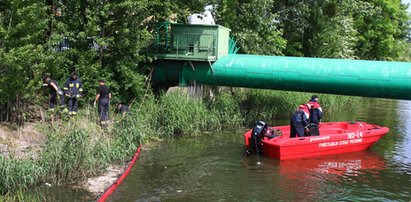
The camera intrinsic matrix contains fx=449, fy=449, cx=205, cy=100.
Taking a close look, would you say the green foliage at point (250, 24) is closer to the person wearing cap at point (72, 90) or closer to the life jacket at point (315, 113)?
the life jacket at point (315, 113)

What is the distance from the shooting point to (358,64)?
15.3 meters

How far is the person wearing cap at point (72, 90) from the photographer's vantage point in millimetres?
14375

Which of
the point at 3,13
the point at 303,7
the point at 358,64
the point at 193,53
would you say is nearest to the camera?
the point at 3,13

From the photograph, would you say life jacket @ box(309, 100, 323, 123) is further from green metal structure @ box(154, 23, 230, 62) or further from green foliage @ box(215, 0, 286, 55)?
green foliage @ box(215, 0, 286, 55)

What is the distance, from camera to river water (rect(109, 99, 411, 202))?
10375 millimetres

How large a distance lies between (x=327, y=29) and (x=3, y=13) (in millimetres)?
21121

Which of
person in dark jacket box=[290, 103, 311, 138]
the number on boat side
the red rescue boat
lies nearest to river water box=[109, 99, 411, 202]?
the red rescue boat

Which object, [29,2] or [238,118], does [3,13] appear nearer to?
[29,2]

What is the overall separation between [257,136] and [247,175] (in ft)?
7.05

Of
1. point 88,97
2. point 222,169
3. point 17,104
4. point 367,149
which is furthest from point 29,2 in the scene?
point 367,149

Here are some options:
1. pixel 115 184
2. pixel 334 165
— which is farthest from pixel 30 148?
pixel 334 165

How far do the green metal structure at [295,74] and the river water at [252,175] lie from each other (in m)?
2.23

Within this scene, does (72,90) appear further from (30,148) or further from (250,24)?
(250,24)

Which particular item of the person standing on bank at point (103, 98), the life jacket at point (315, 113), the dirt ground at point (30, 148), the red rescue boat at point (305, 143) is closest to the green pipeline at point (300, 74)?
the life jacket at point (315, 113)
